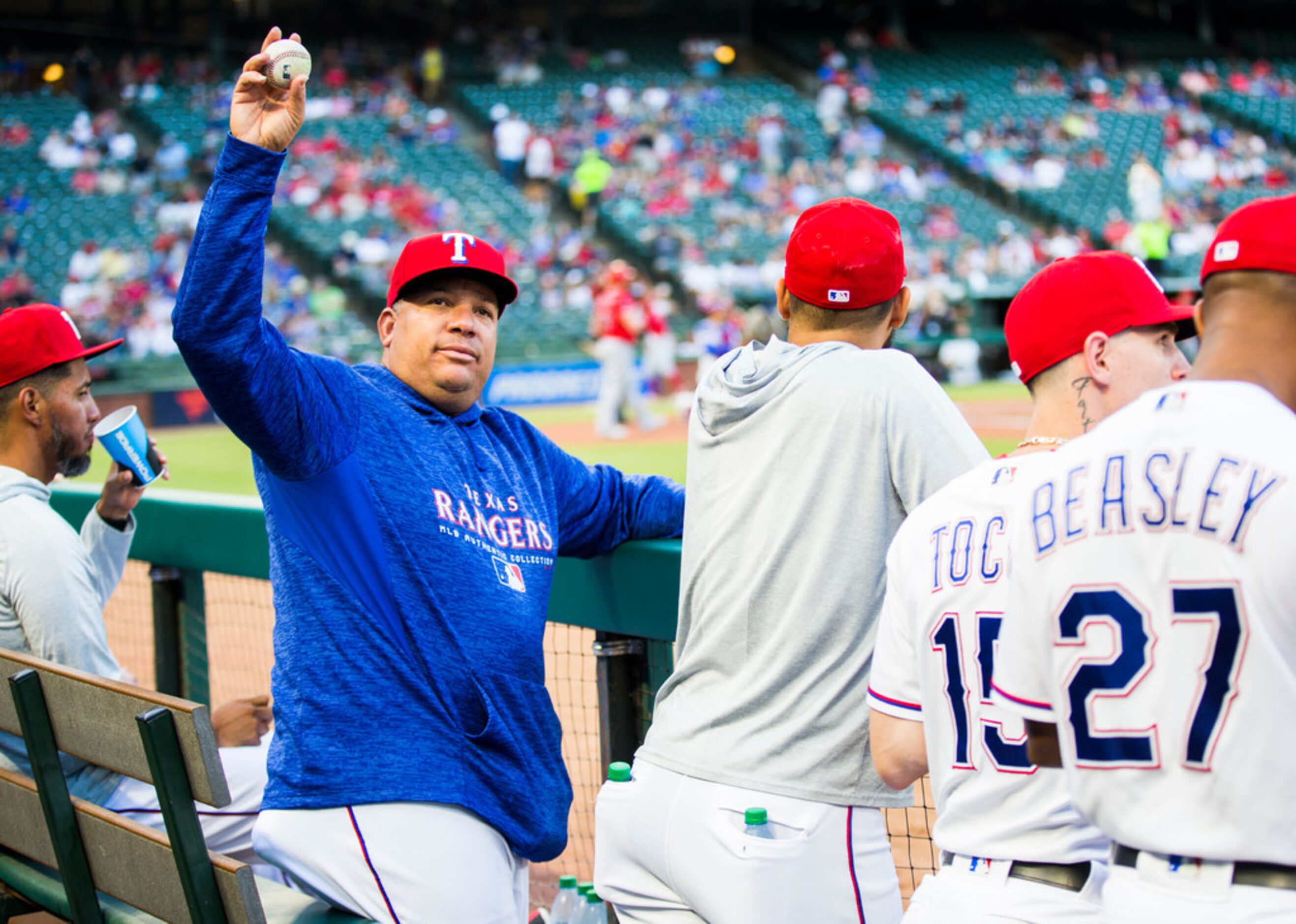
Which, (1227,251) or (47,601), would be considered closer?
(1227,251)

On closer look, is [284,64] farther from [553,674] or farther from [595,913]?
[553,674]

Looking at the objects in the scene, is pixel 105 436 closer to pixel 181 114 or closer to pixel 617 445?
pixel 617 445

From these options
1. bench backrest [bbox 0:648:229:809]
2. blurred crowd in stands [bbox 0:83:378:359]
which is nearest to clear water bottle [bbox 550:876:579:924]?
bench backrest [bbox 0:648:229:809]

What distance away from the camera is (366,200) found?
2398 cm

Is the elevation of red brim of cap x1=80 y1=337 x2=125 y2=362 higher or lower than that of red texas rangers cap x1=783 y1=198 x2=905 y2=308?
lower

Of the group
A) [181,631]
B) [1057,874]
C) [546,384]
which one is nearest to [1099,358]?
[1057,874]

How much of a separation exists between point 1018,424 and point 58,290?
46.9 ft

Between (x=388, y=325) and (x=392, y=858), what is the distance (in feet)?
3.41

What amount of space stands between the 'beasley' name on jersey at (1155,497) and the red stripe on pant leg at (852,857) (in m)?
0.72

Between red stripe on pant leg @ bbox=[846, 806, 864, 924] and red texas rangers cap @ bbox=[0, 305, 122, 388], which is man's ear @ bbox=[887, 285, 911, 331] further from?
red texas rangers cap @ bbox=[0, 305, 122, 388]

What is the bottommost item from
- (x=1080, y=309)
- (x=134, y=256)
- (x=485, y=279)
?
(x=1080, y=309)

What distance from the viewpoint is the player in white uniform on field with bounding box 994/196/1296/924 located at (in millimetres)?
1294

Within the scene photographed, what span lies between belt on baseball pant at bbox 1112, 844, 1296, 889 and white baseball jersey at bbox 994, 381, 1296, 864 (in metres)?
0.01

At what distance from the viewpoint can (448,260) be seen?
2510 millimetres
